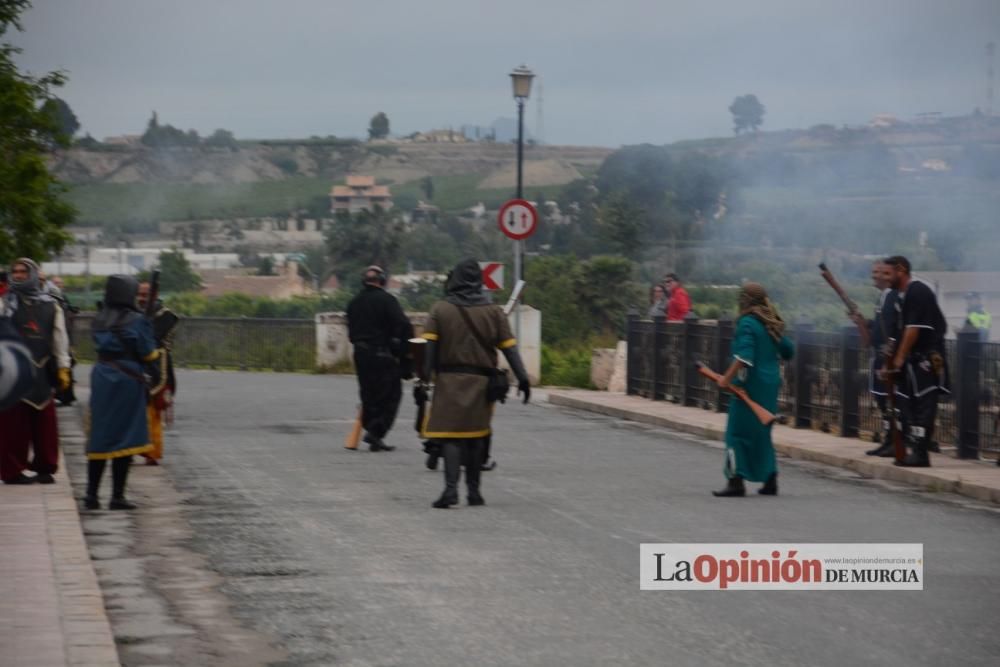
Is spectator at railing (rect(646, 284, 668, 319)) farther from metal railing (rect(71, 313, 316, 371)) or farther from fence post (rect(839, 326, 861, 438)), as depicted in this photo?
metal railing (rect(71, 313, 316, 371))

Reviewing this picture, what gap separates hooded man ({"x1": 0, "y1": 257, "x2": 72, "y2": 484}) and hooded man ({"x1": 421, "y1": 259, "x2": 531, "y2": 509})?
312cm

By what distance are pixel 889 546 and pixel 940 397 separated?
5.89m

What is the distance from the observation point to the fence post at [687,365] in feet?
76.6

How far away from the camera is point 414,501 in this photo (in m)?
13.4

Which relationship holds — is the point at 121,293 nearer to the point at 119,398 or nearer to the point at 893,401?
the point at 119,398

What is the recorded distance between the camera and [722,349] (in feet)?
72.4

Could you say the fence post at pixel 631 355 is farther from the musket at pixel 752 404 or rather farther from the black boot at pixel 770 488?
the musket at pixel 752 404

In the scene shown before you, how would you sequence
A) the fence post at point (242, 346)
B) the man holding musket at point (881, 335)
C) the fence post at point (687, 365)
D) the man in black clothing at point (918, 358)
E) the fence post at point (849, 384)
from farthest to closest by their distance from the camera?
the fence post at point (242, 346) < the fence post at point (687, 365) < the fence post at point (849, 384) < the man holding musket at point (881, 335) < the man in black clothing at point (918, 358)

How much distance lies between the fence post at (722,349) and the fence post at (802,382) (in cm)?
192

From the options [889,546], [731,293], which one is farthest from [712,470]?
[731,293]

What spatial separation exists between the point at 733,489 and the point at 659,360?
11.1 metres

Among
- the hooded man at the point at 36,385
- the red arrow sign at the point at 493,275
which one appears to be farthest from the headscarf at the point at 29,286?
the red arrow sign at the point at 493,275

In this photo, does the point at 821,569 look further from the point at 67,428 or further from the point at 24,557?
the point at 67,428

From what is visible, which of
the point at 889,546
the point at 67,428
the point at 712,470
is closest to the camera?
the point at 889,546
